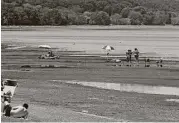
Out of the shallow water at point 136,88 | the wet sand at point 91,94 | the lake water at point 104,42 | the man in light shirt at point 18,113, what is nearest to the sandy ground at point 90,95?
the wet sand at point 91,94

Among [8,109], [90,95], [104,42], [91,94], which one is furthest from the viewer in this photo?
[104,42]

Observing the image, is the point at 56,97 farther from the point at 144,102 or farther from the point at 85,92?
the point at 144,102

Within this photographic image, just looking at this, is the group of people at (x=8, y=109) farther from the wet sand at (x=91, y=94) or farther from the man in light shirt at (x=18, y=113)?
the wet sand at (x=91, y=94)

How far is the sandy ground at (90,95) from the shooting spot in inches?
794

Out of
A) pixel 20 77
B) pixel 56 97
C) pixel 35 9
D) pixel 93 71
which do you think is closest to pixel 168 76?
pixel 93 71

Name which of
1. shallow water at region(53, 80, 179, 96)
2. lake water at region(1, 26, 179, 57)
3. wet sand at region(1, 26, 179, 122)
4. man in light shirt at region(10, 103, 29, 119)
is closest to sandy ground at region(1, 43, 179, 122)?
wet sand at region(1, 26, 179, 122)

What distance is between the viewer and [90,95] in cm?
2625

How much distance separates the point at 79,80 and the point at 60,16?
16137 cm

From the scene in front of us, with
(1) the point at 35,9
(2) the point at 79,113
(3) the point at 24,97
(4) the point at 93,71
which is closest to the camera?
(2) the point at 79,113

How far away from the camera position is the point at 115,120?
18.8 m

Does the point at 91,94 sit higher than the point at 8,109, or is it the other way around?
the point at 8,109

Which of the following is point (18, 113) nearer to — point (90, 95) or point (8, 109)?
point (8, 109)

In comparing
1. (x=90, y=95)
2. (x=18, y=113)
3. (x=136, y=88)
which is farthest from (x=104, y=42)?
(x=18, y=113)

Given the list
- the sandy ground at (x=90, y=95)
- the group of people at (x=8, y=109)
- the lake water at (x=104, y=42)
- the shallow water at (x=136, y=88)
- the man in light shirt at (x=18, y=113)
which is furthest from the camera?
the lake water at (x=104, y=42)
